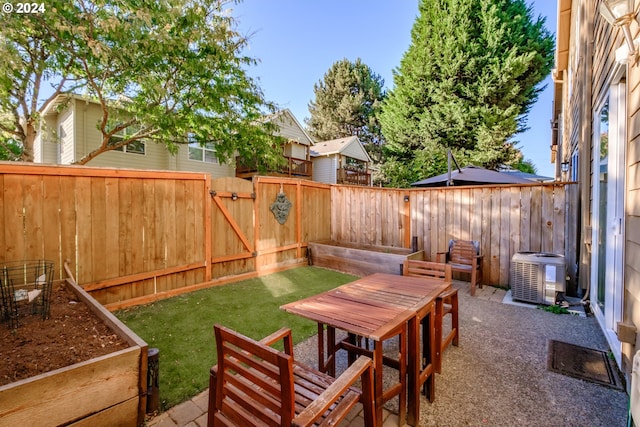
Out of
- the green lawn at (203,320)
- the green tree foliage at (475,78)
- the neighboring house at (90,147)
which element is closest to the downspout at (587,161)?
the green lawn at (203,320)

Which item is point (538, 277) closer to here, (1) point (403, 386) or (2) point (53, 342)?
(1) point (403, 386)

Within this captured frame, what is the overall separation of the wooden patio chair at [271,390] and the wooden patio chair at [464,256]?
3.80 meters

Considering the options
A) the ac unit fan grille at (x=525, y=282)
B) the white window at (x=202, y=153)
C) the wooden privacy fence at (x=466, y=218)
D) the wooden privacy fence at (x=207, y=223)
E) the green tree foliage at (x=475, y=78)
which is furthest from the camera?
the green tree foliage at (x=475, y=78)

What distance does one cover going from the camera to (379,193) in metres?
6.58

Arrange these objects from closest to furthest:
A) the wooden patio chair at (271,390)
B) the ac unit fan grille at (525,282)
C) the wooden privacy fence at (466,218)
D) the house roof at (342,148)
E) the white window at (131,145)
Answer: the wooden patio chair at (271,390)
the ac unit fan grille at (525,282)
the wooden privacy fence at (466,218)
the white window at (131,145)
the house roof at (342,148)

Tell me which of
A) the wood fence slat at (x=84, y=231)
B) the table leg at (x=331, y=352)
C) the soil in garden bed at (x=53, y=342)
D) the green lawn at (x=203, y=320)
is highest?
the wood fence slat at (x=84, y=231)

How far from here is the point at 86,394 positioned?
5.24 feet

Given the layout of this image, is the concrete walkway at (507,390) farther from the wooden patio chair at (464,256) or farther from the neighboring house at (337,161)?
the neighboring house at (337,161)

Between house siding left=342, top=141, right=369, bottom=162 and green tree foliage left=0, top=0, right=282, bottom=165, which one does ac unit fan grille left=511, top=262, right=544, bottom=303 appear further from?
house siding left=342, top=141, right=369, bottom=162

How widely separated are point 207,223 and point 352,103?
2176cm

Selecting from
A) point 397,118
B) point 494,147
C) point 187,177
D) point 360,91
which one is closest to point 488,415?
point 187,177

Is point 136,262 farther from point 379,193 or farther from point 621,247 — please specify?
point 621,247

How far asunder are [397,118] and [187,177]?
1338 cm

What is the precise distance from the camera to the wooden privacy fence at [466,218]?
183 inches
